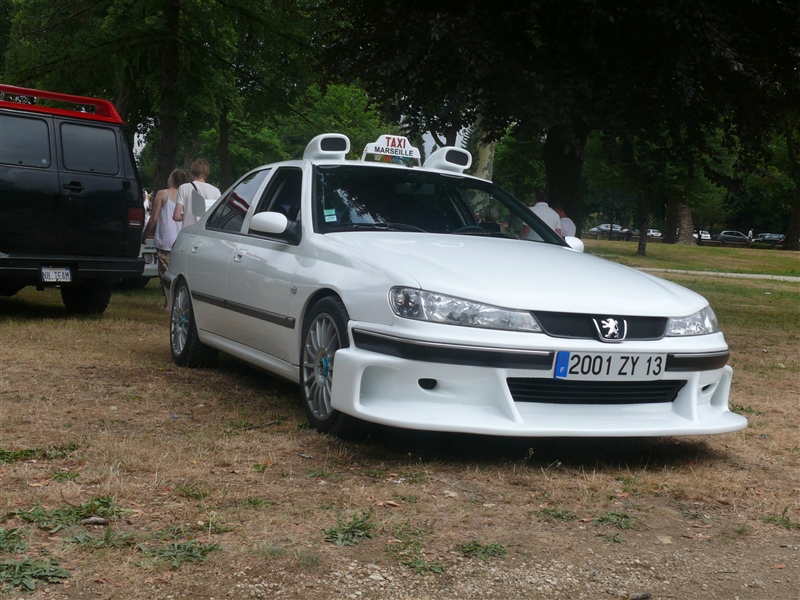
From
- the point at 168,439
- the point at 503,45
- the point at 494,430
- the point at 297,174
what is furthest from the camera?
the point at 503,45

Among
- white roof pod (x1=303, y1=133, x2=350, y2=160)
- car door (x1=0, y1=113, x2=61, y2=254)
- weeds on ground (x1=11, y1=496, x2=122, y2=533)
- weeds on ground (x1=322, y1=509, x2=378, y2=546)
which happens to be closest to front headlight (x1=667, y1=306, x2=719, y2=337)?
weeds on ground (x1=322, y1=509, x2=378, y2=546)

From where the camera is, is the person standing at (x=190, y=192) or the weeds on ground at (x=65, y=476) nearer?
the weeds on ground at (x=65, y=476)

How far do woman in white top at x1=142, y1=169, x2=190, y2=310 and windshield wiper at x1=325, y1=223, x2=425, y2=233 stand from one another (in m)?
5.88

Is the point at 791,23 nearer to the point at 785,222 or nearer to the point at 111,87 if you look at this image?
the point at 111,87

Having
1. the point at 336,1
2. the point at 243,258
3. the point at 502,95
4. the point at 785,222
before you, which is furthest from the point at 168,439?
the point at 785,222

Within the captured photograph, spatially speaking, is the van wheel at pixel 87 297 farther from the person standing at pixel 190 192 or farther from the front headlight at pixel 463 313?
the front headlight at pixel 463 313

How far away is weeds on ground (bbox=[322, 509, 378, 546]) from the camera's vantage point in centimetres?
386

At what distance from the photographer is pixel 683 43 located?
40.2ft

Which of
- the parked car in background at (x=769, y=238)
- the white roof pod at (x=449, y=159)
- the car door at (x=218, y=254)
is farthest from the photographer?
the parked car in background at (x=769, y=238)

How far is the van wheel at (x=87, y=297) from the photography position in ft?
38.2

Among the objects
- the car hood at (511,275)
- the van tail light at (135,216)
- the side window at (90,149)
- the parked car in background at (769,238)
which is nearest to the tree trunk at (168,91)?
the side window at (90,149)

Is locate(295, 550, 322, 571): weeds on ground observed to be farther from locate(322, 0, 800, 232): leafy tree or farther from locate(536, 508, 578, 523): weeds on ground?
locate(322, 0, 800, 232): leafy tree

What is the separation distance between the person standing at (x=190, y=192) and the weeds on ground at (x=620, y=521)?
7804 mm

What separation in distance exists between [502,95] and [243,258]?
6787 mm
